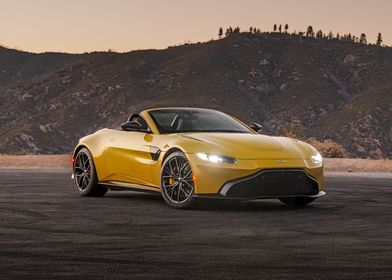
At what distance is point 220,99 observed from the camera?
105 m

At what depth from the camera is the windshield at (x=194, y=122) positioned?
530 inches

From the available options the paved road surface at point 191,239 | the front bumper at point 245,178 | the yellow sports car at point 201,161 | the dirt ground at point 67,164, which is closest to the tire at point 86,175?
the yellow sports car at point 201,161

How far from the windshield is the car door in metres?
0.39

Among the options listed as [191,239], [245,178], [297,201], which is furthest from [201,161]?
[191,239]

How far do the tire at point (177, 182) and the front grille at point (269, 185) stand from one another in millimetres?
573

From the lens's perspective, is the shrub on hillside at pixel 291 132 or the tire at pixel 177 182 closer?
the tire at pixel 177 182

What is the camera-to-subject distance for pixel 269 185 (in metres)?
12.1

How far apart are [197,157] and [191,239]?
9.98 ft

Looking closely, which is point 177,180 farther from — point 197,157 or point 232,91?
point 232,91

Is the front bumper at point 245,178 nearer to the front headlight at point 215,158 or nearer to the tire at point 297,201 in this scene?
the front headlight at point 215,158

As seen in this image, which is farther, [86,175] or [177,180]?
[86,175]

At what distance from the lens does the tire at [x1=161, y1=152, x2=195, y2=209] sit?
40.4 feet

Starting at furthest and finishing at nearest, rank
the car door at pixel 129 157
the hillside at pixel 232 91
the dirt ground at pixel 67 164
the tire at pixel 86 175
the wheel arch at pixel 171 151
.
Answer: the hillside at pixel 232 91, the dirt ground at pixel 67 164, the tire at pixel 86 175, the car door at pixel 129 157, the wheel arch at pixel 171 151

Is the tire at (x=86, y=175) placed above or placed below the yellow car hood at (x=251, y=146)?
below
